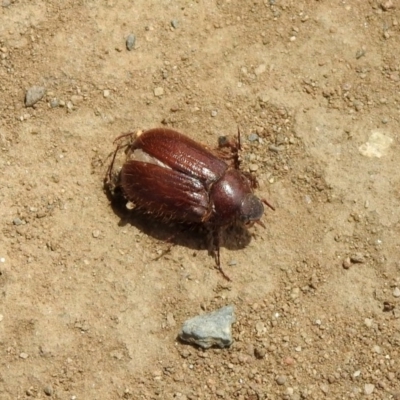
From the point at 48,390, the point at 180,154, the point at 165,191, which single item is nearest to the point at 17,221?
Answer: the point at 165,191

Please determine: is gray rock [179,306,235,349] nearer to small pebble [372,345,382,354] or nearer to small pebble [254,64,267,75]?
small pebble [372,345,382,354]

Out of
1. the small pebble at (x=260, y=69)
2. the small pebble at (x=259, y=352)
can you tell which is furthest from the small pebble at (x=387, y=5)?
the small pebble at (x=259, y=352)

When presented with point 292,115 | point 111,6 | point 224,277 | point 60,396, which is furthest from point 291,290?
point 111,6

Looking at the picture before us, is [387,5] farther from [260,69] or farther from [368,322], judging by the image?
[368,322]

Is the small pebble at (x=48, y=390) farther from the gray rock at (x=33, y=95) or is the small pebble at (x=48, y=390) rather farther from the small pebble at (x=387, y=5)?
the small pebble at (x=387, y=5)

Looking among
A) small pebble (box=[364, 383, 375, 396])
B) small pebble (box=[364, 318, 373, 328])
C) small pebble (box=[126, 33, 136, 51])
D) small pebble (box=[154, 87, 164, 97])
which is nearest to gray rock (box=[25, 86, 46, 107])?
small pebble (box=[126, 33, 136, 51])

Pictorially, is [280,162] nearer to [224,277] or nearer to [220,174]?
[220,174]
